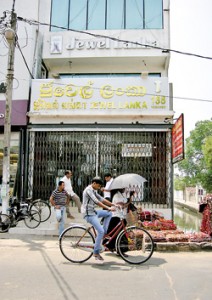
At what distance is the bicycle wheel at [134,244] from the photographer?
629cm

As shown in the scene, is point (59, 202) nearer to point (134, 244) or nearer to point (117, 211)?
point (117, 211)

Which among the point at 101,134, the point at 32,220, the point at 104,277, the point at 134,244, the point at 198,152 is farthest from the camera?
the point at 198,152

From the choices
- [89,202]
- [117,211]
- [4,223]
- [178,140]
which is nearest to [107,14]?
[178,140]

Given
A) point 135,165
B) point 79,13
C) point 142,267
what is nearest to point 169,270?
point 142,267

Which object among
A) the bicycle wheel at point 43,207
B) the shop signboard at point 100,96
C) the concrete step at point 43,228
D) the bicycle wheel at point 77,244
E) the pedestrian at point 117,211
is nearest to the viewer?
the bicycle wheel at point 77,244

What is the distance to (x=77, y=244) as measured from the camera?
6.24 m

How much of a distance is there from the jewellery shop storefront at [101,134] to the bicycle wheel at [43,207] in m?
0.96

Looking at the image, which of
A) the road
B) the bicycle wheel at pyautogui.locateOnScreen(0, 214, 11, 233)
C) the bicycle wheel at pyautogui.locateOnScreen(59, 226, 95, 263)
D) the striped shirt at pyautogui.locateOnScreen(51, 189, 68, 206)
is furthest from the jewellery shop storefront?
the bicycle wheel at pyautogui.locateOnScreen(59, 226, 95, 263)

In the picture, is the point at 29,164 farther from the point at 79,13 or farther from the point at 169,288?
the point at 169,288

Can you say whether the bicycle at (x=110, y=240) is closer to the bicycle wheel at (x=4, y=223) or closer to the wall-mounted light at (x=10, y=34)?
the bicycle wheel at (x=4, y=223)

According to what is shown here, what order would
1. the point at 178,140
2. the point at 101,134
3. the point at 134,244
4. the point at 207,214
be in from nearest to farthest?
the point at 134,244 < the point at 207,214 < the point at 178,140 < the point at 101,134

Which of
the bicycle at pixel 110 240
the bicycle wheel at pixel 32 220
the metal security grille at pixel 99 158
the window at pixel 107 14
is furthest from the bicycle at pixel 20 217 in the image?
the window at pixel 107 14

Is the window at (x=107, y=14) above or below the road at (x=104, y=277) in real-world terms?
above

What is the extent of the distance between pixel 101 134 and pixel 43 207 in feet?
11.6
